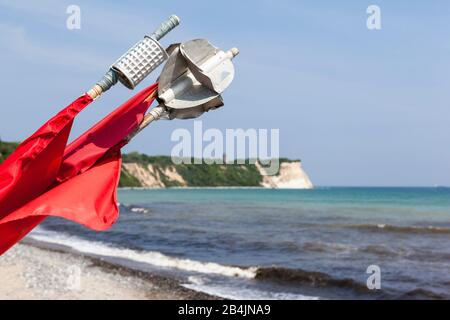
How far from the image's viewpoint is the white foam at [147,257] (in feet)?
56.4

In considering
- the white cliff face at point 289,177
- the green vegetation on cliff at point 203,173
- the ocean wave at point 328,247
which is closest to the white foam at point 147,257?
the ocean wave at point 328,247

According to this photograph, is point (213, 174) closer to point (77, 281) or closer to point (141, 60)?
point (77, 281)

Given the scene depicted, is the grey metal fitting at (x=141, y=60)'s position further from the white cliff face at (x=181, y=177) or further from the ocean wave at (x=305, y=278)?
the white cliff face at (x=181, y=177)

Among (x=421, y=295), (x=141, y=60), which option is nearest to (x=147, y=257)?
(x=421, y=295)

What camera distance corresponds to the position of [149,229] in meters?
31.6

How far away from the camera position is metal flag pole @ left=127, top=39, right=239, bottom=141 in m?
Answer: 2.52

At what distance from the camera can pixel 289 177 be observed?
176000 mm

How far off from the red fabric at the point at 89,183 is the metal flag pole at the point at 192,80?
156 millimetres

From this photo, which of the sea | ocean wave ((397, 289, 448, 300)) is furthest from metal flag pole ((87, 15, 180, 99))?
ocean wave ((397, 289, 448, 300))

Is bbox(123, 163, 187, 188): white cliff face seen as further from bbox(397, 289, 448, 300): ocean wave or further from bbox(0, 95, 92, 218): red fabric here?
bbox(0, 95, 92, 218): red fabric

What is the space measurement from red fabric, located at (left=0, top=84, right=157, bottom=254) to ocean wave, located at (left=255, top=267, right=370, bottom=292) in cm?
1312

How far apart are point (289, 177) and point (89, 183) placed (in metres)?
175
